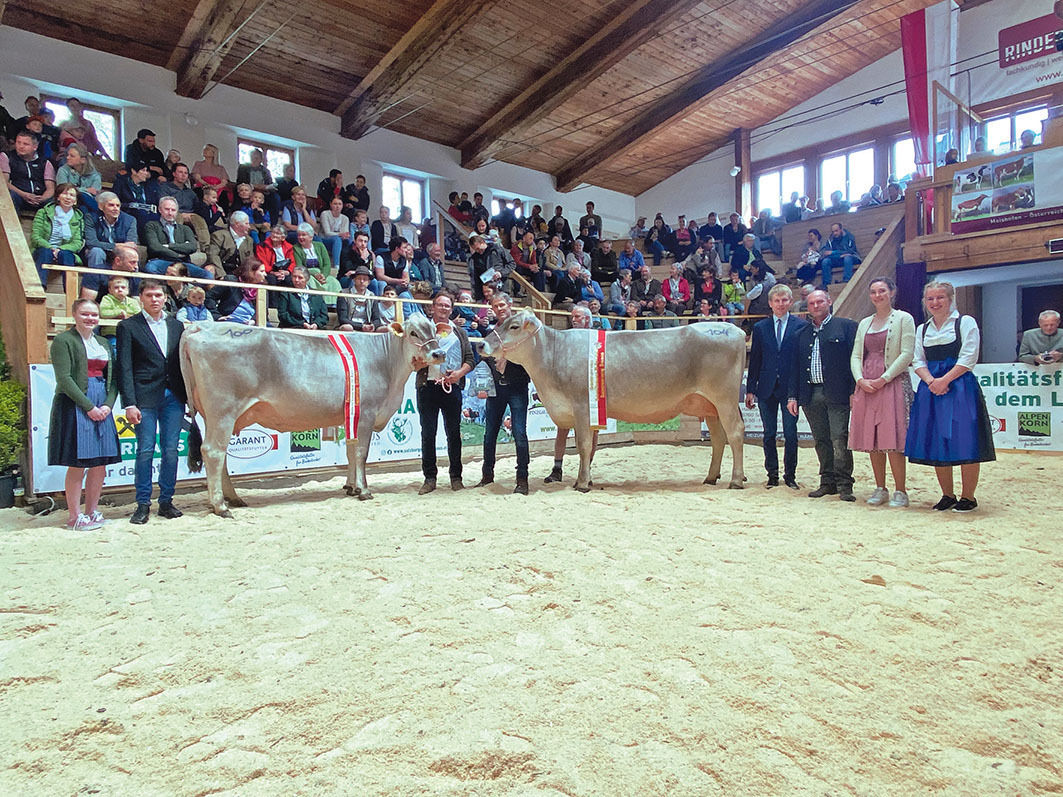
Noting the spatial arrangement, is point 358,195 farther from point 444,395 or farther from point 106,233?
point 444,395

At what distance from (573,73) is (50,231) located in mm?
10786

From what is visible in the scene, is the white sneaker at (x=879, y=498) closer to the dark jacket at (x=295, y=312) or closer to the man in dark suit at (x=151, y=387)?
the man in dark suit at (x=151, y=387)

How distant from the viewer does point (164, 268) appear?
7461 millimetres

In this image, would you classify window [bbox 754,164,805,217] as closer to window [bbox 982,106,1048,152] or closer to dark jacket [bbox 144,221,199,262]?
window [bbox 982,106,1048,152]

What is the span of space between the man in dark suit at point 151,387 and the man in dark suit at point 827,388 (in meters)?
5.21

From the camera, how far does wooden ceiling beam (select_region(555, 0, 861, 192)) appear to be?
548 inches

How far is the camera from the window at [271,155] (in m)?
13.3

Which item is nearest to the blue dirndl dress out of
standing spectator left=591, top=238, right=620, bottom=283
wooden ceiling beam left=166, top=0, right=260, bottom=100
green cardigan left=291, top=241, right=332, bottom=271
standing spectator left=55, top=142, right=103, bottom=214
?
green cardigan left=291, top=241, right=332, bottom=271

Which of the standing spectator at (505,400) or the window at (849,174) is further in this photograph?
the window at (849,174)

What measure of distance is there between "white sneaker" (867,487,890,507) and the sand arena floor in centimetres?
67

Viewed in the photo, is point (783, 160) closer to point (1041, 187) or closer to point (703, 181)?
point (703, 181)

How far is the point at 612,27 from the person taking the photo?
12758 millimetres

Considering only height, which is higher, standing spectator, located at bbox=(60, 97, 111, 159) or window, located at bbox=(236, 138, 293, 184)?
window, located at bbox=(236, 138, 293, 184)

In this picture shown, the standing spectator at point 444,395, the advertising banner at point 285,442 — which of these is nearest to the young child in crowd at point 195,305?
the advertising banner at point 285,442
